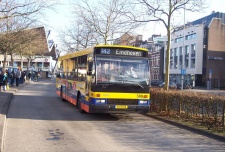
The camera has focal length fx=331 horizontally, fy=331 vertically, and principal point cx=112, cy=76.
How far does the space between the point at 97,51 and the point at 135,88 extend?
6.81ft

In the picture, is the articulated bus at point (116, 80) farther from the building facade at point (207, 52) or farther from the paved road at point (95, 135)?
the building facade at point (207, 52)

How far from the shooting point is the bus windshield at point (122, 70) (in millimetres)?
12719

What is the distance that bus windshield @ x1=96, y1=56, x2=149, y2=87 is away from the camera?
1272cm

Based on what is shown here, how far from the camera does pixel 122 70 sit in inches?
507

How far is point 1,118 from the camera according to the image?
38.7ft

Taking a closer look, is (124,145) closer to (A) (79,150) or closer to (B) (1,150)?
(A) (79,150)

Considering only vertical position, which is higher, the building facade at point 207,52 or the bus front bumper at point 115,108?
the building facade at point 207,52

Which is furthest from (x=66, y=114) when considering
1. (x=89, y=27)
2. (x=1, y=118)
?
(x=89, y=27)

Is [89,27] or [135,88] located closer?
[135,88]

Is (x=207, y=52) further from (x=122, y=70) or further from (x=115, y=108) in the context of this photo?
(x=115, y=108)

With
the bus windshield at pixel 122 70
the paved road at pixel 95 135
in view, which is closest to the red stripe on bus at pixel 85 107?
Result: the paved road at pixel 95 135

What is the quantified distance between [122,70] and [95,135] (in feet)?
12.3

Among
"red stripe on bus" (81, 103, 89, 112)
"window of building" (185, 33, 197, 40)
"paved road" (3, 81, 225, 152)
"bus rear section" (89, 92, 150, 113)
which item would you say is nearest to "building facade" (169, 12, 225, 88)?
"window of building" (185, 33, 197, 40)

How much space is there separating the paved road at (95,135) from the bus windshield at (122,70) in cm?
162
